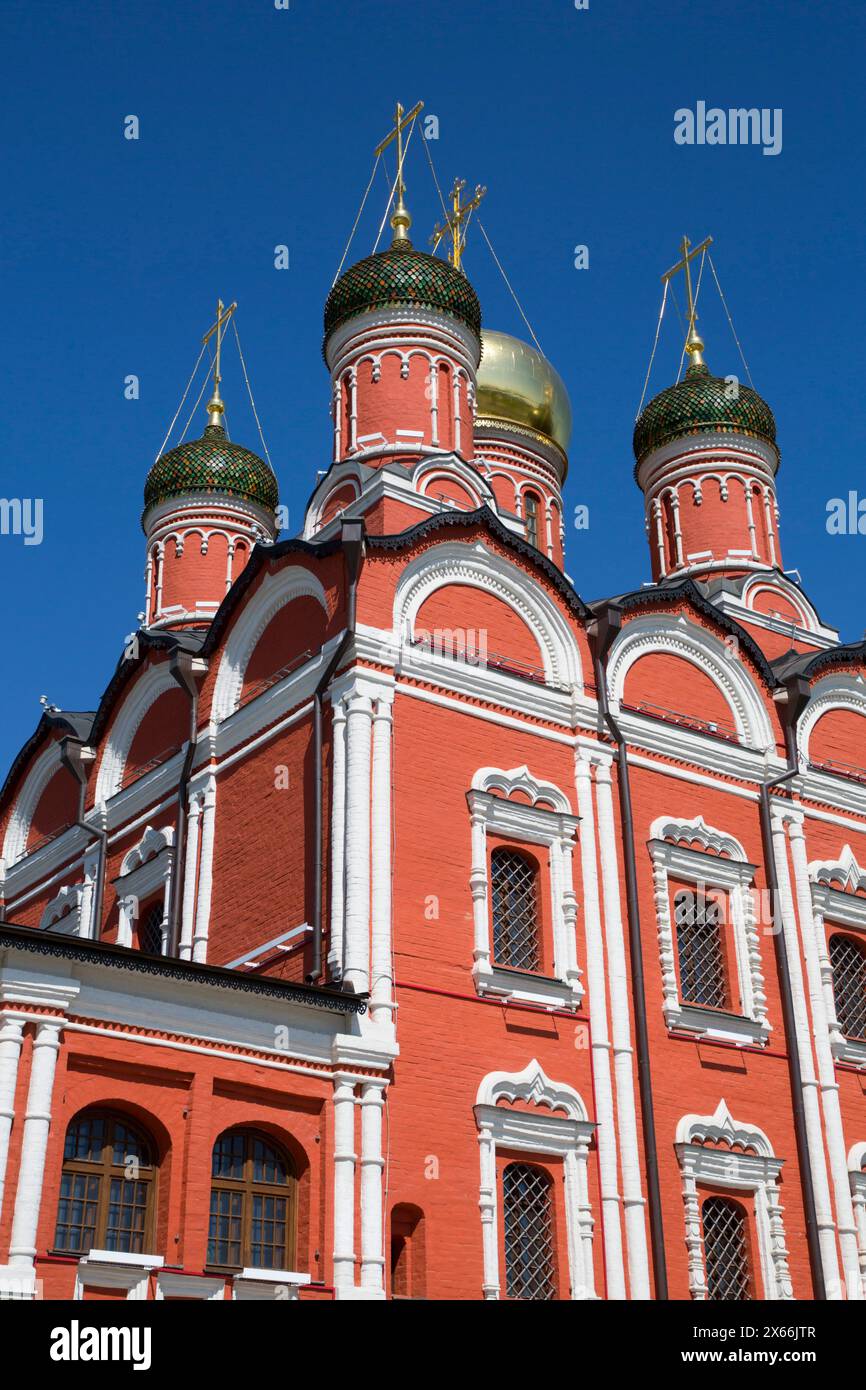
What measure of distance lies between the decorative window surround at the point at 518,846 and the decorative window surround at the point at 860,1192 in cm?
296

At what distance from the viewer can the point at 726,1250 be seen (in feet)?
40.7

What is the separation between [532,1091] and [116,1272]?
342 cm

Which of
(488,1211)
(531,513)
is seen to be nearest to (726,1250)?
(488,1211)

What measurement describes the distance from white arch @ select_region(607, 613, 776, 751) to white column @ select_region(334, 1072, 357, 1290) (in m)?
5.49

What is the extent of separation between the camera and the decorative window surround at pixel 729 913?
12.8 meters

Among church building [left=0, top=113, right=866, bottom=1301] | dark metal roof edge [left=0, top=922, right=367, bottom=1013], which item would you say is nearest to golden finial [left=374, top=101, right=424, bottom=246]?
church building [left=0, top=113, right=866, bottom=1301]

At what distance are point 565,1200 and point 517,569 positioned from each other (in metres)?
5.19

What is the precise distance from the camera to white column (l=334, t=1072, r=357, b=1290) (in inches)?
397

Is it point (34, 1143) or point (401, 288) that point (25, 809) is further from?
point (34, 1143)

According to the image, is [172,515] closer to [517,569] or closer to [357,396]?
[357,396]

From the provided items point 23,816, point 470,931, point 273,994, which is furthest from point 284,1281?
point 23,816

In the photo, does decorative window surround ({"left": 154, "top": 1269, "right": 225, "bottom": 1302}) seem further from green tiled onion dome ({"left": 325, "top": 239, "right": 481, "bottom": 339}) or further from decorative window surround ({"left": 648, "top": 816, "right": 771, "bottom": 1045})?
green tiled onion dome ({"left": 325, "top": 239, "right": 481, "bottom": 339})

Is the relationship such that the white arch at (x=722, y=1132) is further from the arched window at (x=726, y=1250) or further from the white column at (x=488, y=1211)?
the white column at (x=488, y=1211)

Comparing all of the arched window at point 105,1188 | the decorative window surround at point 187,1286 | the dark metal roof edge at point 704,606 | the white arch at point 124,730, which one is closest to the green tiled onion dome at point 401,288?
the dark metal roof edge at point 704,606
